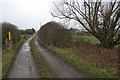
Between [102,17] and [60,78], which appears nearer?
[60,78]

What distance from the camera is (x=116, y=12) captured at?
41.7ft

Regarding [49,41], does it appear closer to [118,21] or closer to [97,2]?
[97,2]

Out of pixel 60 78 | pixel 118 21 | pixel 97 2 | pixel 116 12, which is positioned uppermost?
pixel 97 2

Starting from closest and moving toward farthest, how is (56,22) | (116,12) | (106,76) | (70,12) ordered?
(106,76) < (116,12) < (70,12) < (56,22)

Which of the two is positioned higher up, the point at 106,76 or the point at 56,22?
the point at 56,22

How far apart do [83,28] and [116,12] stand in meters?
4.79

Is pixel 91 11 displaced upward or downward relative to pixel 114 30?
upward

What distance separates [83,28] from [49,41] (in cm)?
639

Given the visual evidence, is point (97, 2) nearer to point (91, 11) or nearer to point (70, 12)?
point (91, 11)

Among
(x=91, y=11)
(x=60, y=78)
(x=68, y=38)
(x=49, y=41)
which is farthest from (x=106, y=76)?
(x=49, y=41)

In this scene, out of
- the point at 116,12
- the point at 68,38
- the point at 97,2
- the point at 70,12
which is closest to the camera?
the point at 116,12

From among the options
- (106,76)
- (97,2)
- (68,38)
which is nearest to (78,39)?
(68,38)

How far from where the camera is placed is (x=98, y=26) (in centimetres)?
1388

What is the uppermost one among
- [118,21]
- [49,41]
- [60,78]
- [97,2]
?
[97,2]
